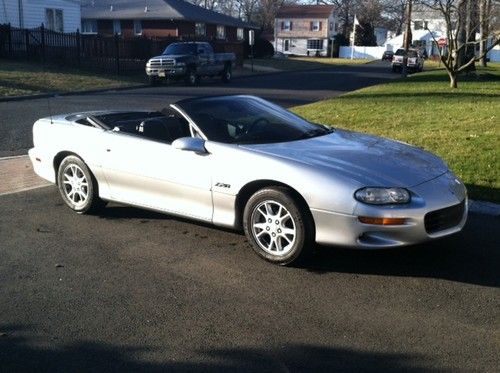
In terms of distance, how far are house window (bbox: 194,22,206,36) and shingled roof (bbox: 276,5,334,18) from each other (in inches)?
1911

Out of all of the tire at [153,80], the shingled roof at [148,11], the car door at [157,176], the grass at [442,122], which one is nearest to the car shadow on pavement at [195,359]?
the car door at [157,176]

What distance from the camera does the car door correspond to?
5.50 metres

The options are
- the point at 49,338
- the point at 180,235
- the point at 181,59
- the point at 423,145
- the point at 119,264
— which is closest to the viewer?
the point at 49,338

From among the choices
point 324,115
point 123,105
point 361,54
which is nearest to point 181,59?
point 123,105

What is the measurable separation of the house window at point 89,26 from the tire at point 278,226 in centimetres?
4963

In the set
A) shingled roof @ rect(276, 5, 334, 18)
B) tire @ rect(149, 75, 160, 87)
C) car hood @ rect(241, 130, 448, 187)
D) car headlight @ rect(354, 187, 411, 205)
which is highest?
shingled roof @ rect(276, 5, 334, 18)

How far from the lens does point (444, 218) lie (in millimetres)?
4941

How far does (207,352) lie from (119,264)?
1.72 meters

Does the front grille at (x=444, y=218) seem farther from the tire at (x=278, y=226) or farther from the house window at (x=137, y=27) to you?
the house window at (x=137, y=27)

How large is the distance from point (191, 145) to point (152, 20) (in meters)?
44.3

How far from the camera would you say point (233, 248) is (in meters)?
5.51

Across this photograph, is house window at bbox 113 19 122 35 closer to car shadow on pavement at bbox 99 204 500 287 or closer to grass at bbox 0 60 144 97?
grass at bbox 0 60 144 97

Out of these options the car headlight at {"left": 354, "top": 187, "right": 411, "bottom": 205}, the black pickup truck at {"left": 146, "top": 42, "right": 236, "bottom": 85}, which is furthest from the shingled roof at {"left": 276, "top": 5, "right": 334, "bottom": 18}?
the car headlight at {"left": 354, "top": 187, "right": 411, "bottom": 205}

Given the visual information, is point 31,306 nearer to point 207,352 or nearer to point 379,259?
point 207,352
